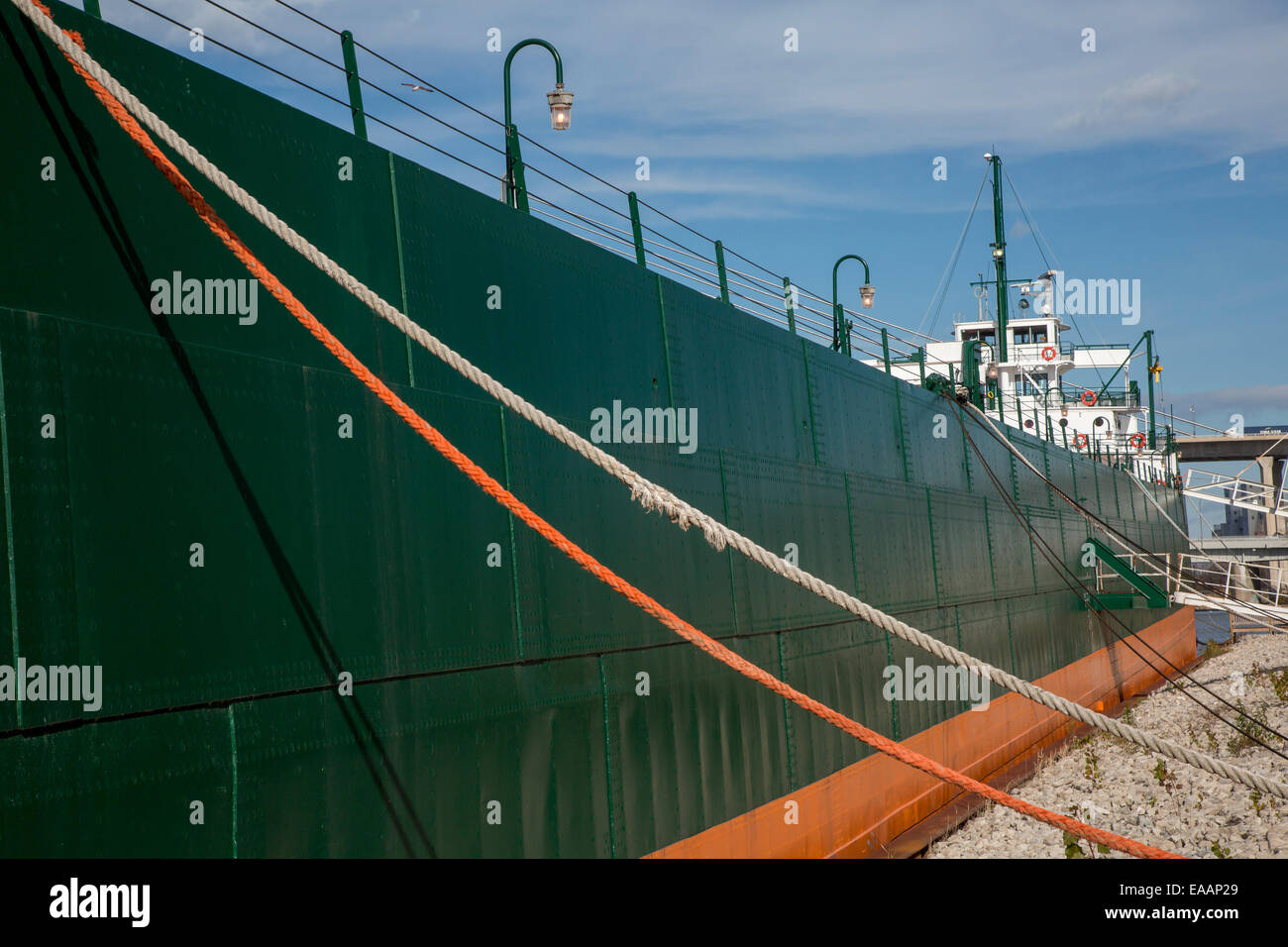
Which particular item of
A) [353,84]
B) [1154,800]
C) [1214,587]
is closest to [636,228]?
[353,84]

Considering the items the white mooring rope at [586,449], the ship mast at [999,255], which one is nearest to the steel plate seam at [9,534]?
the white mooring rope at [586,449]

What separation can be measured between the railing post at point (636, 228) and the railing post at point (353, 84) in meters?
3.82

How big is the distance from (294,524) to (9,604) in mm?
1747

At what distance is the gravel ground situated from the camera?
44.6ft

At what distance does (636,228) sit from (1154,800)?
10220 mm

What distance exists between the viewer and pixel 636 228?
38.5 feet

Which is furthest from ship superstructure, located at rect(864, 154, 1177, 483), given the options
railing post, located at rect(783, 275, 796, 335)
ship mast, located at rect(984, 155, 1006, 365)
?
railing post, located at rect(783, 275, 796, 335)

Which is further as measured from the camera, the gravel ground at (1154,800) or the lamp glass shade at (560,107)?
the gravel ground at (1154,800)

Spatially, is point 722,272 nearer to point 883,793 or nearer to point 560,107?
point 560,107

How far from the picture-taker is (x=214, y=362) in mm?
6180

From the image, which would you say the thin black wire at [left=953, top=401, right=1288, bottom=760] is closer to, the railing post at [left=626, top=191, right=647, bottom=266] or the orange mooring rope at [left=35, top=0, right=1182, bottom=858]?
the railing post at [left=626, top=191, right=647, bottom=266]

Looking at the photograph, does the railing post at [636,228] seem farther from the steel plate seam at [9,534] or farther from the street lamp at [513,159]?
the steel plate seam at [9,534]

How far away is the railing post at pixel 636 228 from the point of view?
1160 cm
